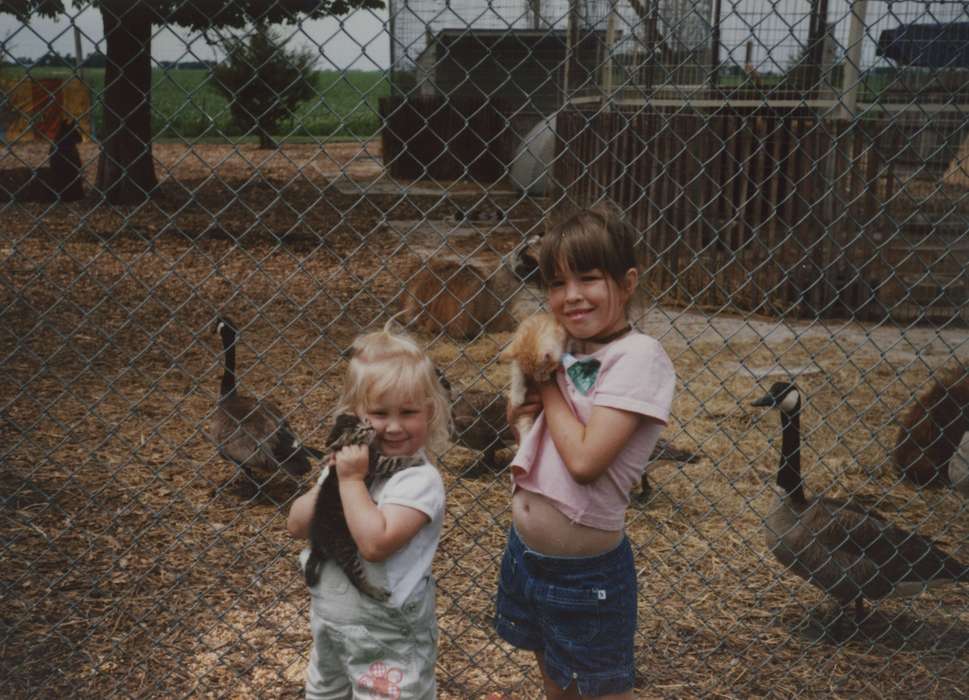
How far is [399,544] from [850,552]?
2525mm

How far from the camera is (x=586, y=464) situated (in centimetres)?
212

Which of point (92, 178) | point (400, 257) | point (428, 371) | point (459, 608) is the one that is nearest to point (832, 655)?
point (459, 608)

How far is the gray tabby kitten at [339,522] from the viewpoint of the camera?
82.4 inches

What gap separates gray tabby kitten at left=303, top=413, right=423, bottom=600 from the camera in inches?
82.4

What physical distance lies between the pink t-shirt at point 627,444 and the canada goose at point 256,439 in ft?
8.15

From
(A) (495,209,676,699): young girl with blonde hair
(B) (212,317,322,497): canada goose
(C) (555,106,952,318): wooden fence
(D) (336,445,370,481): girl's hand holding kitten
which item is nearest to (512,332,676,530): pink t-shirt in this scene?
(A) (495,209,676,699): young girl with blonde hair

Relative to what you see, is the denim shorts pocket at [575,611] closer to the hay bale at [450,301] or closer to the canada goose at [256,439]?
the canada goose at [256,439]

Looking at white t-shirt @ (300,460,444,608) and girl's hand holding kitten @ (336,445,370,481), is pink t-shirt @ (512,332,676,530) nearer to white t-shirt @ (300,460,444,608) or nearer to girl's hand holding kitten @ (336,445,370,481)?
white t-shirt @ (300,460,444,608)

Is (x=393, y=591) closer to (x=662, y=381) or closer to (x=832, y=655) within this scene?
(x=662, y=381)

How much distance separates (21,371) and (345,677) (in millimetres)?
4804

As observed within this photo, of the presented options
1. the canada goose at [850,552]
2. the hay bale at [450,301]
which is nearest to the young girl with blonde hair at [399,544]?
the canada goose at [850,552]

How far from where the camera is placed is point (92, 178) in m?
16.2

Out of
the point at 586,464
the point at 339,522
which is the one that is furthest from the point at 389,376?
the point at 586,464

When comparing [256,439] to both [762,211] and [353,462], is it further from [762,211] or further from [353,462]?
[762,211]
